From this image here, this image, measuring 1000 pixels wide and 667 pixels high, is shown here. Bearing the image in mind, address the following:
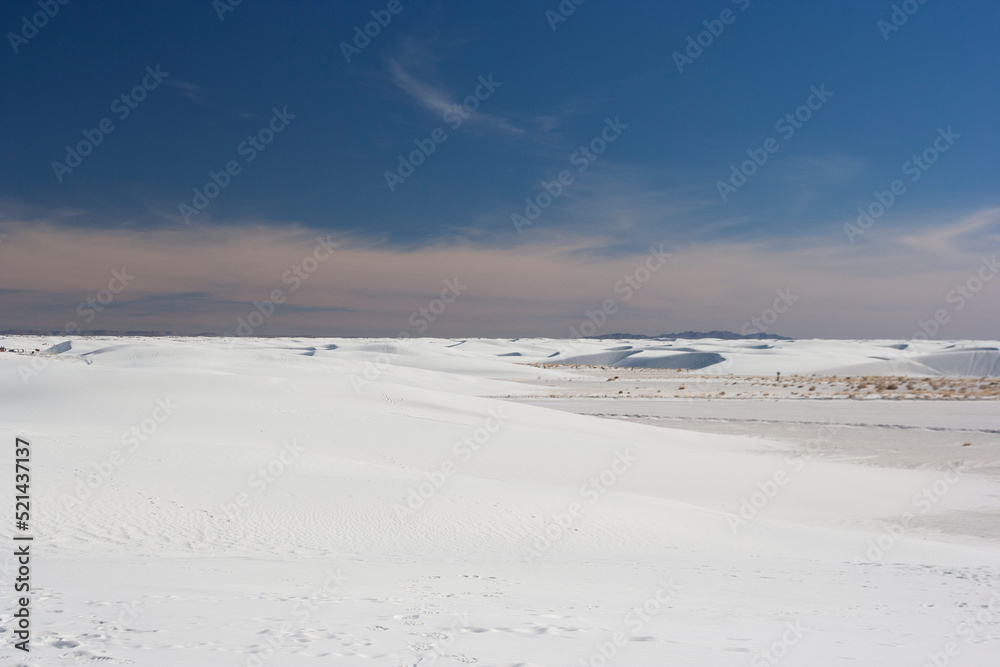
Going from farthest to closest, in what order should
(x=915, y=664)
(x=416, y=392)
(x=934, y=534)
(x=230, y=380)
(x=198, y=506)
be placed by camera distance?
(x=416, y=392)
(x=230, y=380)
(x=934, y=534)
(x=198, y=506)
(x=915, y=664)

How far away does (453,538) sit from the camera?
7953 mm

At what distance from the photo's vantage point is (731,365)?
60844 millimetres

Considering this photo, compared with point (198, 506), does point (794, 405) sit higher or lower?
higher

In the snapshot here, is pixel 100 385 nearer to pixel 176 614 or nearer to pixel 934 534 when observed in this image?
pixel 176 614

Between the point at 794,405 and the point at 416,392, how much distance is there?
17.1m

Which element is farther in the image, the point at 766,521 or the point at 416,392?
the point at 416,392

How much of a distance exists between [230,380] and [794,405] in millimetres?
22602

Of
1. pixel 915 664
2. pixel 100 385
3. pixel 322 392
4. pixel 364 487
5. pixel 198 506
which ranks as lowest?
pixel 915 664

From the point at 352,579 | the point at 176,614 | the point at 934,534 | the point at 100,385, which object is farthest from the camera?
the point at 100,385

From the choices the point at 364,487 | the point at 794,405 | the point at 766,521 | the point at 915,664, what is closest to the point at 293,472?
the point at 364,487

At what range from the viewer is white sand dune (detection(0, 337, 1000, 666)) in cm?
422

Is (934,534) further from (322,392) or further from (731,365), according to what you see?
(731,365)

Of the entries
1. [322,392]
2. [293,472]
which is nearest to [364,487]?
[293,472]

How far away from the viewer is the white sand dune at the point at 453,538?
4.22 metres
